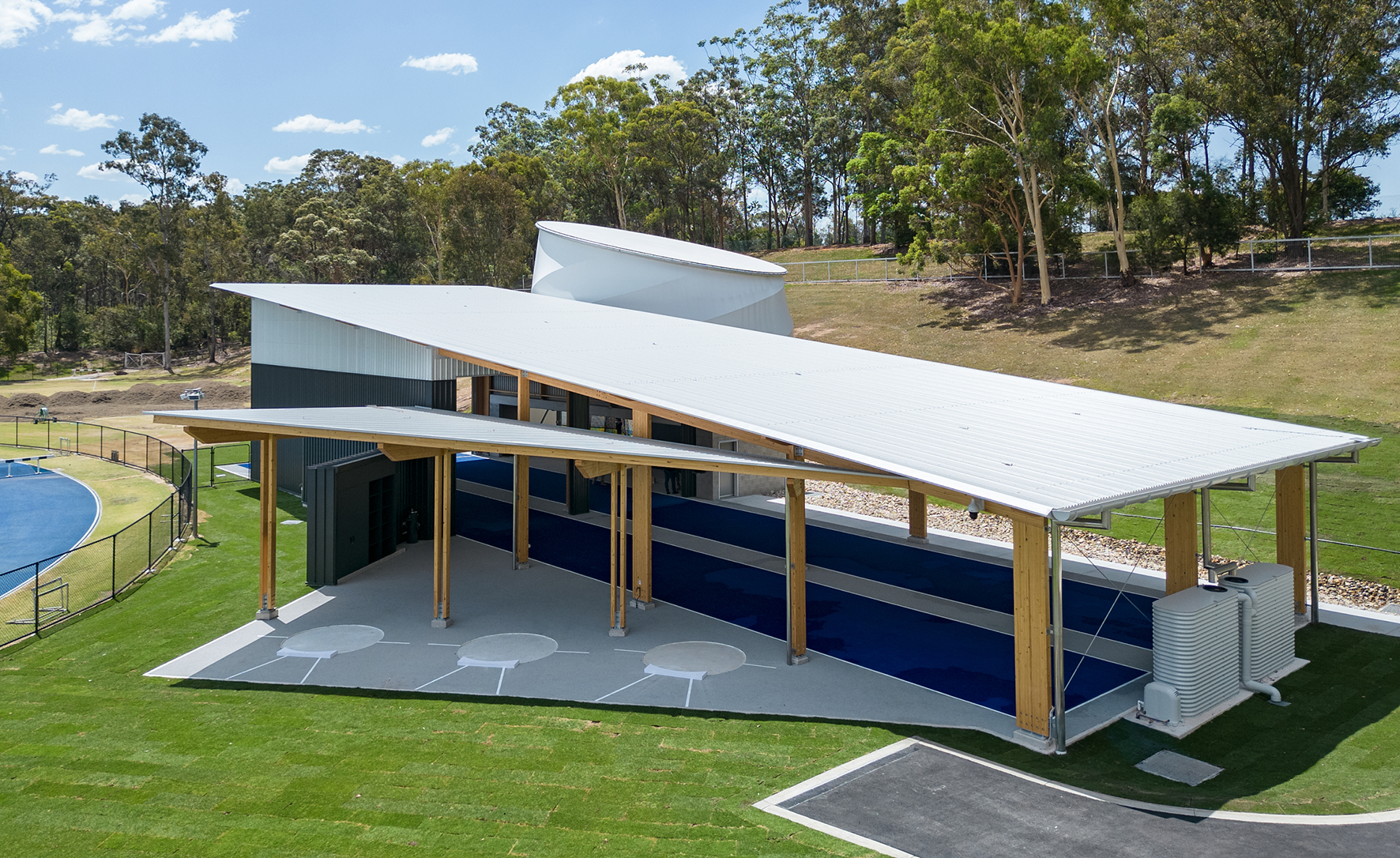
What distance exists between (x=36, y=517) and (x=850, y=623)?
81.0ft

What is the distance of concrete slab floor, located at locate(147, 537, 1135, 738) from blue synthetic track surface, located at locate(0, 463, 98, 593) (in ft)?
27.2

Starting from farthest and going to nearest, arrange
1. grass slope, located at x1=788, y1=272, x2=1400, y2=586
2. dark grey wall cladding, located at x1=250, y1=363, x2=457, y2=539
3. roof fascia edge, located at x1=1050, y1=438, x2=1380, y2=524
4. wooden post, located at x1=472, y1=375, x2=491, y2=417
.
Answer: wooden post, located at x1=472, y1=375, x2=491, y2=417 < dark grey wall cladding, located at x1=250, y1=363, x2=457, y2=539 < grass slope, located at x1=788, y1=272, x2=1400, y2=586 < roof fascia edge, located at x1=1050, y1=438, x2=1380, y2=524

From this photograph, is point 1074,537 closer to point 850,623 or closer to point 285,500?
point 850,623

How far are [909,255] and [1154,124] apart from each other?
12230 mm

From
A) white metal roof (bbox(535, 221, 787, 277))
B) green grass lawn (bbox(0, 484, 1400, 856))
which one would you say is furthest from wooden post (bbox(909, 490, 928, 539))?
white metal roof (bbox(535, 221, 787, 277))

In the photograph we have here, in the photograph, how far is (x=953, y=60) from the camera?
39969 millimetres

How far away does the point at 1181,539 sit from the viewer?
1371 cm

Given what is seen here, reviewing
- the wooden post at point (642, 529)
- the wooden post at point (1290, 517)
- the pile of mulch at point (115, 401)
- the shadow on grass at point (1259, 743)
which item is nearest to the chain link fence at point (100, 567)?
the shadow on grass at point (1259, 743)

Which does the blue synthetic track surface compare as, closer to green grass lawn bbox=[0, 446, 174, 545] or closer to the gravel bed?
green grass lawn bbox=[0, 446, 174, 545]

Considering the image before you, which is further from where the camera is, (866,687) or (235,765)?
(866,687)

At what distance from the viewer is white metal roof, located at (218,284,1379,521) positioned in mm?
11070

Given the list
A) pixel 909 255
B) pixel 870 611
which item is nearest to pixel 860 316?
pixel 909 255

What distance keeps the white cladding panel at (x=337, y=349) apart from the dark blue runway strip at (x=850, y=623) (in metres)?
4.29

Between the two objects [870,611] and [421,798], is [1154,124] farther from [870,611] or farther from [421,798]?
[421,798]
